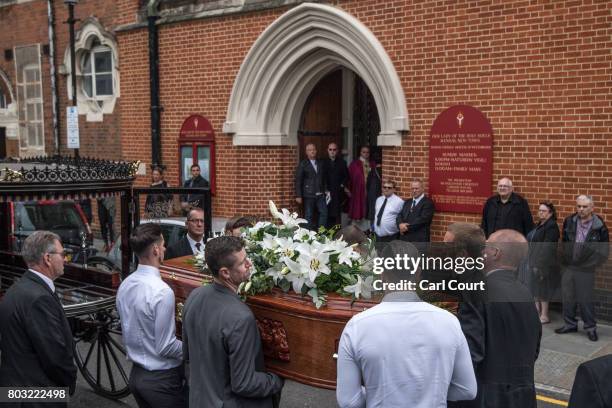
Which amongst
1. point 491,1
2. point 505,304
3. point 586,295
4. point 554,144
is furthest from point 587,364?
point 491,1

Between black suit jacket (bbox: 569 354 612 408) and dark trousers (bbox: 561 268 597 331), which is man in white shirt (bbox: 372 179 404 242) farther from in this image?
black suit jacket (bbox: 569 354 612 408)

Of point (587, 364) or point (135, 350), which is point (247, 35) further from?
point (587, 364)

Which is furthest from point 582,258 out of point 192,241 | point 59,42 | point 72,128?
point 59,42

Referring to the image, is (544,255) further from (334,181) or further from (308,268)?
(308,268)

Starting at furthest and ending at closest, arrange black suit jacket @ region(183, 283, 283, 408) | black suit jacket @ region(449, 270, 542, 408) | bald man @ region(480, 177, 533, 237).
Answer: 1. bald man @ region(480, 177, 533, 237)
2. black suit jacket @ region(449, 270, 542, 408)
3. black suit jacket @ region(183, 283, 283, 408)

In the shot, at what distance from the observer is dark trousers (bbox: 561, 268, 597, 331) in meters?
7.67

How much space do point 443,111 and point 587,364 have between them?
303 inches

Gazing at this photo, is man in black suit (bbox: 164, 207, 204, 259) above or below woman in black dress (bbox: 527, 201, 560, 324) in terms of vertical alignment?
above

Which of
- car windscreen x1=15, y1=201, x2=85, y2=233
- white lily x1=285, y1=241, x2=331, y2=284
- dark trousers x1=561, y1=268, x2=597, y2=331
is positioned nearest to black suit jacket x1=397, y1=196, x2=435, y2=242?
dark trousers x1=561, y1=268, x2=597, y2=331

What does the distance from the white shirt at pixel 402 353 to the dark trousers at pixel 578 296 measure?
530 centimetres

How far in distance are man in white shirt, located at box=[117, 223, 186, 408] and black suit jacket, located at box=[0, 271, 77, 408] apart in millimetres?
382

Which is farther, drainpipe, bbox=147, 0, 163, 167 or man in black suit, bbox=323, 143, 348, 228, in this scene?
drainpipe, bbox=147, 0, 163, 167

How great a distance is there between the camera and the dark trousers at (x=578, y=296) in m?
7.67

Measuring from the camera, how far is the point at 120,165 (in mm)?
6254
